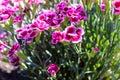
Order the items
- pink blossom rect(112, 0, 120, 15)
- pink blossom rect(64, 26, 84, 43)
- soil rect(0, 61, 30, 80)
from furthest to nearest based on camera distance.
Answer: soil rect(0, 61, 30, 80) < pink blossom rect(112, 0, 120, 15) < pink blossom rect(64, 26, 84, 43)

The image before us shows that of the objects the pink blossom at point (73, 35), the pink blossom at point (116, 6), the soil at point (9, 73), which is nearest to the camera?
the pink blossom at point (73, 35)

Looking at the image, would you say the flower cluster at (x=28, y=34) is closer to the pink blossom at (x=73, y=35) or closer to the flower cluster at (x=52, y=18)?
the flower cluster at (x=52, y=18)

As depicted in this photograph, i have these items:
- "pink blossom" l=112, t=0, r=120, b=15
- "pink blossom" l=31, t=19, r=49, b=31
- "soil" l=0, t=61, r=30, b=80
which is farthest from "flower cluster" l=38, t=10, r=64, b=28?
"soil" l=0, t=61, r=30, b=80

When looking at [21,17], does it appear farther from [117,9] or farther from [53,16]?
[117,9]

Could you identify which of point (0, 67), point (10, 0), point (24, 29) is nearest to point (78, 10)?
point (24, 29)

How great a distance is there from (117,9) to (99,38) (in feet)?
1.43

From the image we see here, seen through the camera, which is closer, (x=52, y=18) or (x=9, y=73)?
(x=52, y=18)

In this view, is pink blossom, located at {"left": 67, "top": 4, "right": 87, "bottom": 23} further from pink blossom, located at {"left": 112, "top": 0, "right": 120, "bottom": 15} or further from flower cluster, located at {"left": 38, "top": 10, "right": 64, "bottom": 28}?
pink blossom, located at {"left": 112, "top": 0, "right": 120, "bottom": 15}

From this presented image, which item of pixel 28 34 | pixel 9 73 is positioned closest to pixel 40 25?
pixel 28 34

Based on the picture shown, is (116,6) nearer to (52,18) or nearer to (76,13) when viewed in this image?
(76,13)

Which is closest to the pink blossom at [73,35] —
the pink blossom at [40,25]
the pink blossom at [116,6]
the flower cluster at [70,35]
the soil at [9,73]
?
the flower cluster at [70,35]

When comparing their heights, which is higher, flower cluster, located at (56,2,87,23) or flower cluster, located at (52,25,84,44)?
flower cluster, located at (56,2,87,23)

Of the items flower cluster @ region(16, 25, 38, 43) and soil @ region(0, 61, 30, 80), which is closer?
flower cluster @ region(16, 25, 38, 43)

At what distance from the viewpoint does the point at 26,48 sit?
2361 mm
